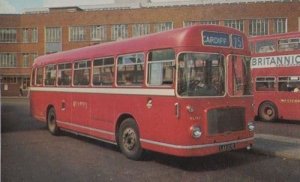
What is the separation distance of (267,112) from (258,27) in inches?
1540

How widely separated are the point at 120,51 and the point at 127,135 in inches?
82.9

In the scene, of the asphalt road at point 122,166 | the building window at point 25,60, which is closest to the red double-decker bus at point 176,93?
the asphalt road at point 122,166

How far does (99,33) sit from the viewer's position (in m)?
64.7

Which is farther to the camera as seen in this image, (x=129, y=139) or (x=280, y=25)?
(x=280, y=25)

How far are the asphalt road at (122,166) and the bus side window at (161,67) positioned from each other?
73.5 inches

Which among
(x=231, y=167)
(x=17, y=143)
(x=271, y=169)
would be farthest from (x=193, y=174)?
(x=17, y=143)

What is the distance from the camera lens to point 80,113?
542 inches

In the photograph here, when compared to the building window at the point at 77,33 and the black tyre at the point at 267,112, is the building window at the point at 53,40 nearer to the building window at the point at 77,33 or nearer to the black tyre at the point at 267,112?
the building window at the point at 77,33

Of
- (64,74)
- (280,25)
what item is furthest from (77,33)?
(64,74)

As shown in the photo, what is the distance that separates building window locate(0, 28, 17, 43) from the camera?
68.5 metres

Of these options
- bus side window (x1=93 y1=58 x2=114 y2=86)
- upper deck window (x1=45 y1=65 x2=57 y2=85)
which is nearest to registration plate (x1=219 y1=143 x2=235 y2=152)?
bus side window (x1=93 y1=58 x2=114 y2=86)

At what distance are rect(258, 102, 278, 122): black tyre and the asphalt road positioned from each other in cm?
948

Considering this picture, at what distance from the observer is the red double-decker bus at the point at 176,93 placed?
9.44m

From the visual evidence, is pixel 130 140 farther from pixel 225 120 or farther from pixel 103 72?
pixel 225 120
